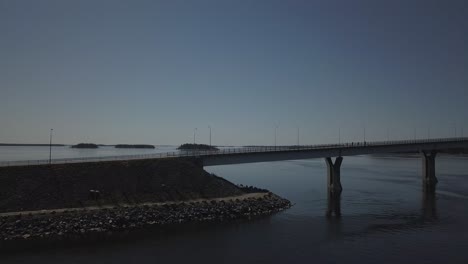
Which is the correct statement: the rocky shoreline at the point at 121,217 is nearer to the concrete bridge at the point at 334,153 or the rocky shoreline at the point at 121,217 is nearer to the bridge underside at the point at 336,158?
the bridge underside at the point at 336,158

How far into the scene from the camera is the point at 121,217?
46.2 meters

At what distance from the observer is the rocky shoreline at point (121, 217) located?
41.2 m

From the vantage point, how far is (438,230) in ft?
147

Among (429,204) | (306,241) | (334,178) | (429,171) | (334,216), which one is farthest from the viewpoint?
(429,171)

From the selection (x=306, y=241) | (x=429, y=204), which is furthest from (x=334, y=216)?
(x=429, y=204)

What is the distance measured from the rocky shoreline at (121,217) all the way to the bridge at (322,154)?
12166 mm

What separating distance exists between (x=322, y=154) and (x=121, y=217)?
162 ft

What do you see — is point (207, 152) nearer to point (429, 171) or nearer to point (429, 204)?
point (429, 204)

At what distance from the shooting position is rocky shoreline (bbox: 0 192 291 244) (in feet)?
135

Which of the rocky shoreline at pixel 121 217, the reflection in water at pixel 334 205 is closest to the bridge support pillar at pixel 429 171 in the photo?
the reflection in water at pixel 334 205

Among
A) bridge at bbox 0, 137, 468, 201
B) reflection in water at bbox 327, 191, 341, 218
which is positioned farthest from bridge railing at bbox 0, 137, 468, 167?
reflection in water at bbox 327, 191, 341, 218

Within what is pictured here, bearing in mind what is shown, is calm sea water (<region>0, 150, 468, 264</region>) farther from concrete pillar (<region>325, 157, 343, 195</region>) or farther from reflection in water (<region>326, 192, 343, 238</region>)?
concrete pillar (<region>325, 157, 343, 195</region>)

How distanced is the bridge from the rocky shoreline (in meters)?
12.2

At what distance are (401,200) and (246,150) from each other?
1137 inches
